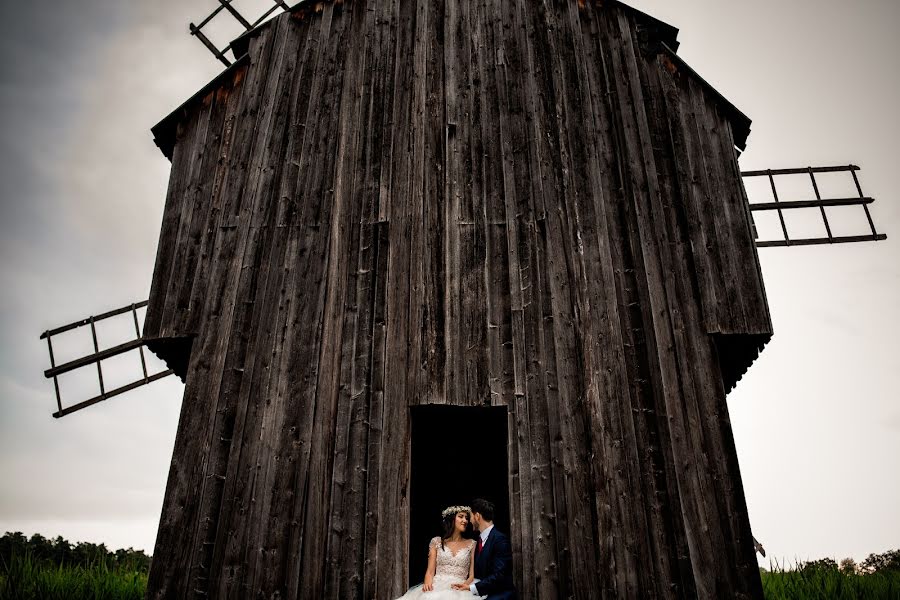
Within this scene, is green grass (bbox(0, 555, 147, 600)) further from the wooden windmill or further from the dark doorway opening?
the dark doorway opening

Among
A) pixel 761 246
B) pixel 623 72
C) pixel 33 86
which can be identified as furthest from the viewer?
pixel 33 86

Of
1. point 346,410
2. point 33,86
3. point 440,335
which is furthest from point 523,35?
point 33,86

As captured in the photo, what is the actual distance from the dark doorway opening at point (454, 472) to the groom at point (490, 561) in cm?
329

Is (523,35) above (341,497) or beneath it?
above

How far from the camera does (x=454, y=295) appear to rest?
6234 millimetres

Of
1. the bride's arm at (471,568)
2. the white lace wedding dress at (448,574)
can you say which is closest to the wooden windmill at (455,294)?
the white lace wedding dress at (448,574)

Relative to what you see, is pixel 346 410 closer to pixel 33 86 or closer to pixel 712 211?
pixel 712 211

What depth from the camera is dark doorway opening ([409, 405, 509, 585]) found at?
30.9 feet

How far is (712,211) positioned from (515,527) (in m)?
4.08

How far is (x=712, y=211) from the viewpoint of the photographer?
Answer: 6613 millimetres

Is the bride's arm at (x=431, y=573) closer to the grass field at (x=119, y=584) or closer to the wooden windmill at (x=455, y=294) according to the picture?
the wooden windmill at (x=455, y=294)

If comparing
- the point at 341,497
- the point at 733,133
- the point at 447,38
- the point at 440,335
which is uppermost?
the point at 447,38

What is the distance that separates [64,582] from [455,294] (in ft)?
24.6

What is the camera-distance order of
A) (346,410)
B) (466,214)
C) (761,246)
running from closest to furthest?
(346,410)
(466,214)
(761,246)
